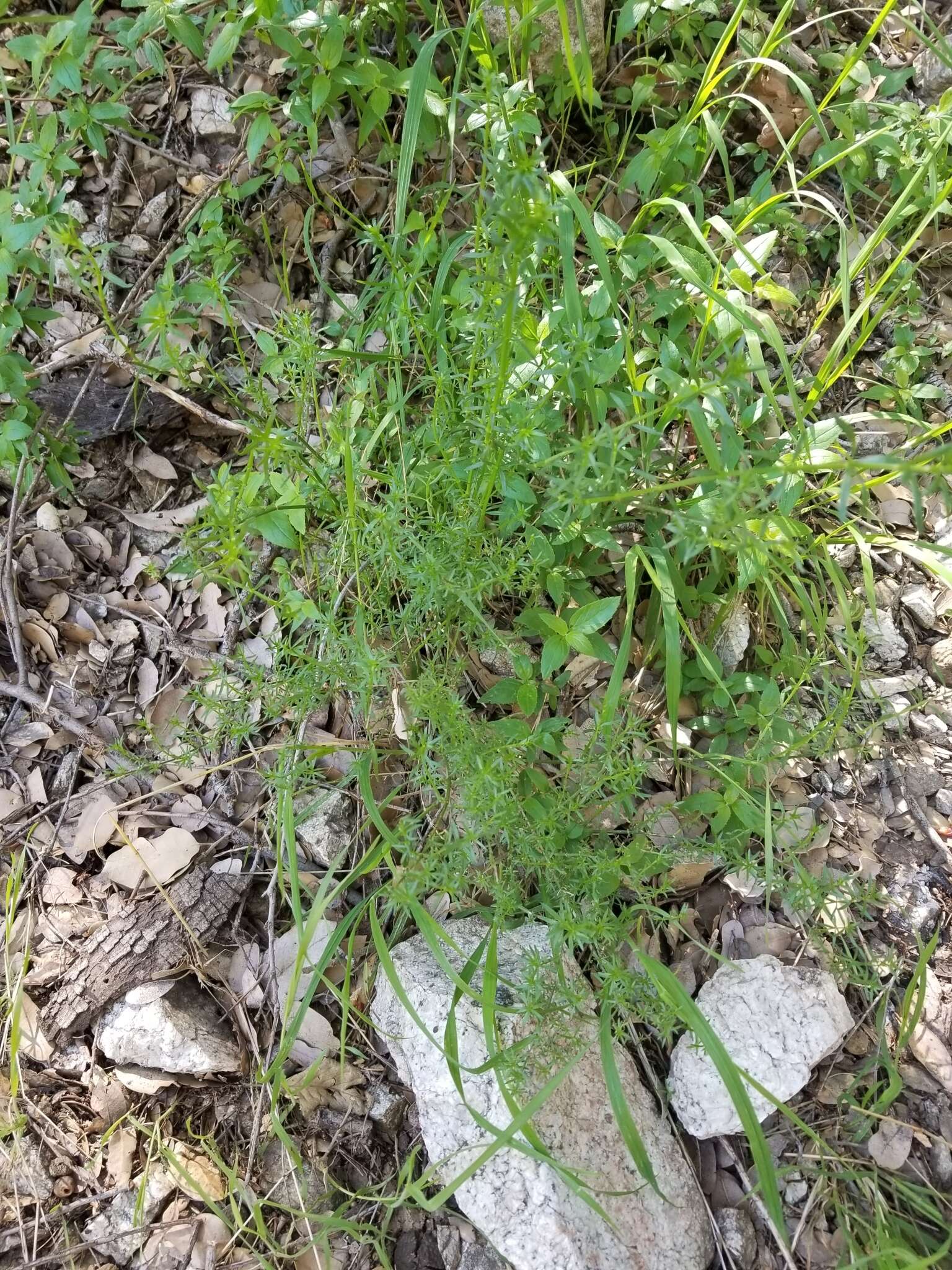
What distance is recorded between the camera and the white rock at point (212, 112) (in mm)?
2455

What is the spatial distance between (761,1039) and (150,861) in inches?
56.9

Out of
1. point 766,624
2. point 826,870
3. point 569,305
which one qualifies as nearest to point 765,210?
point 569,305

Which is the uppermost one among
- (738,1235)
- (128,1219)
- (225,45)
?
(225,45)

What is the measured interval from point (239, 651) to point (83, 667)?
1.40ft

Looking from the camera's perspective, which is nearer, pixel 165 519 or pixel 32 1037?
pixel 32 1037

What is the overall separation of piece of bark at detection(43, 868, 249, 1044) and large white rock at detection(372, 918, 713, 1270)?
47 cm

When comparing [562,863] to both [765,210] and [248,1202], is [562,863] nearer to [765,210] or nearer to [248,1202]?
[248,1202]

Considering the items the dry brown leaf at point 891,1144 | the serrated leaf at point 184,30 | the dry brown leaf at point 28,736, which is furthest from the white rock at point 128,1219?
the serrated leaf at point 184,30

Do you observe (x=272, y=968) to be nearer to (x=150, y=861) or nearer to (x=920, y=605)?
(x=150, y=861)

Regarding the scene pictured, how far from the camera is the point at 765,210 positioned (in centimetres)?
210

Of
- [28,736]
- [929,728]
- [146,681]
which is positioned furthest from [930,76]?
[28,736]

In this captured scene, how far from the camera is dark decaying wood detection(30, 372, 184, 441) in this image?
230cm

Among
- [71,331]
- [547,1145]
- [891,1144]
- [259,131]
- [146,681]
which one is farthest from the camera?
[71,331]

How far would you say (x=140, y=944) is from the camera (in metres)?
1.95
